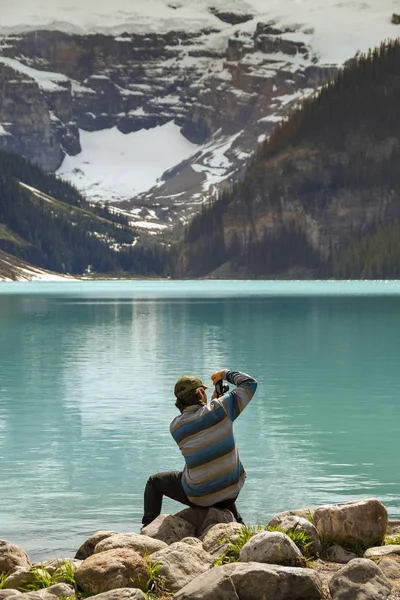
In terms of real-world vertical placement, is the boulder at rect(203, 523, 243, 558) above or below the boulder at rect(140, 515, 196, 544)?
above

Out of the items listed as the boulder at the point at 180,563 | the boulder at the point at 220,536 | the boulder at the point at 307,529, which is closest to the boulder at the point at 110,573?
the boulder at the point at 180,563

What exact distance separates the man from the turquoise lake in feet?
7.70

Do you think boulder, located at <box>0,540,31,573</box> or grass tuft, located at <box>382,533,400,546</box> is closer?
boulder, located at <box>0,540,31,573</box>

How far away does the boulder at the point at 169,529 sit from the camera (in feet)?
55.4

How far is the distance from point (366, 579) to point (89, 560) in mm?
3445

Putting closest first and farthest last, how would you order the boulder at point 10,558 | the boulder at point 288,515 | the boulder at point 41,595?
1. the boulder at point 41,595
2. the boulder at point 10,558
3. the boulder at point 288,515

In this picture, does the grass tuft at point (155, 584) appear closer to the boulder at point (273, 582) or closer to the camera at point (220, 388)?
the boulder at point (273, 582)

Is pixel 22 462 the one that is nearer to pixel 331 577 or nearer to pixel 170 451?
pixel 170 451

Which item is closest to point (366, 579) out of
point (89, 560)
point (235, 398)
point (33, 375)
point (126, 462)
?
point (89, 560)

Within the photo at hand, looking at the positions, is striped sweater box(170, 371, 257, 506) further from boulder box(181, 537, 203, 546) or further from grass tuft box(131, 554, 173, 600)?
grass tuft box(131, 554, 173, 600)

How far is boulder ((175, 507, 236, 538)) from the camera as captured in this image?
1717 cm

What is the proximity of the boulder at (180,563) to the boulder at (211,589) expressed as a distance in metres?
1.07

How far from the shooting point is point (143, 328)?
85.4m

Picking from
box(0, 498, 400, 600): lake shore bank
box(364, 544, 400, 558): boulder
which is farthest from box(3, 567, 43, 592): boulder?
box(364, 544, 400, 558): boulder
